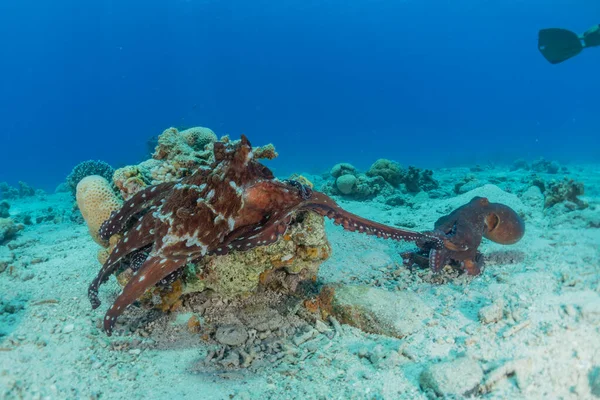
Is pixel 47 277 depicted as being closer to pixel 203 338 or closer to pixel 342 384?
pixel 203 338

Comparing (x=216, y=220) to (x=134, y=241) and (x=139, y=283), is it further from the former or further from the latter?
(x=134, y=241)

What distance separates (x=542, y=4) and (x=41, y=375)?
18642cm

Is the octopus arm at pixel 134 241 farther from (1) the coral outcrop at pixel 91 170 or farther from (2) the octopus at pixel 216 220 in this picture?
(1) the coral outcrop at pixel 91 170

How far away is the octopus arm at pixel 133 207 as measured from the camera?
439 cm

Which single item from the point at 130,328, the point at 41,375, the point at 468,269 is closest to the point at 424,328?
the point at 468,269

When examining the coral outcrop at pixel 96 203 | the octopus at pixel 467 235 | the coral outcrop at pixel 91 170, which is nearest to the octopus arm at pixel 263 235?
the octopus at pixel 467 235

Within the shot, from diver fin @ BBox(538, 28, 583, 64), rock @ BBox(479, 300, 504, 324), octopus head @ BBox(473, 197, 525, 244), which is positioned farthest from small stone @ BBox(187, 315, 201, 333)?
diver fin @ BBox(538, 28, 583, 64)

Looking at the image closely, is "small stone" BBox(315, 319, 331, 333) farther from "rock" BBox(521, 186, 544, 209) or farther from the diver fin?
the diver fin

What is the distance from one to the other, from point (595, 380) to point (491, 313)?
1.16 metres

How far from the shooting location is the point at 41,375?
3547 millimetres

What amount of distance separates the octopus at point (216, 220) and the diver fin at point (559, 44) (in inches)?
848

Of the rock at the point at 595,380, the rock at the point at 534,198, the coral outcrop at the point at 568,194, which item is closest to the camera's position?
the rock at the point at 595,380

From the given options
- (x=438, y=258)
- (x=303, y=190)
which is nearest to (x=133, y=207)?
(x=303, y=190)

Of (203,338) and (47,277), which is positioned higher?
(47,277)
